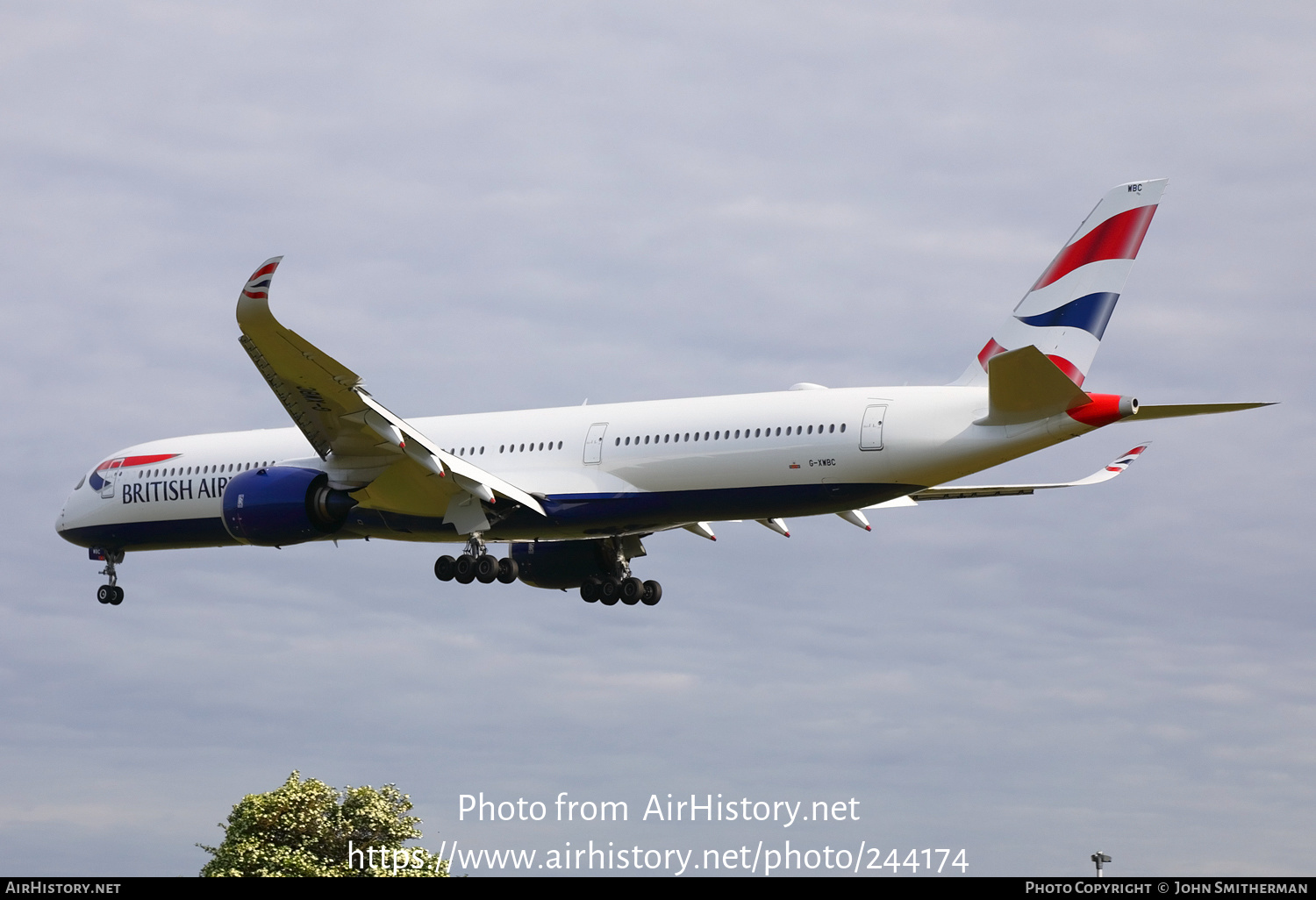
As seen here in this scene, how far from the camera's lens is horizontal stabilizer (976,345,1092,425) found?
88.7 feet

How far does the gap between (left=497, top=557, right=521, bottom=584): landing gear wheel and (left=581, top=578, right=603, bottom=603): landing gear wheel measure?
2.98 m

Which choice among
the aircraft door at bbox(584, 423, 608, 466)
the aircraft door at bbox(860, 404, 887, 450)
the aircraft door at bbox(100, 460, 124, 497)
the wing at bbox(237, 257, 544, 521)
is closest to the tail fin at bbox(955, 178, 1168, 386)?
the aircraft door at bbox(860, 404, 887, 450)

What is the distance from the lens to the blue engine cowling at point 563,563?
3738cm

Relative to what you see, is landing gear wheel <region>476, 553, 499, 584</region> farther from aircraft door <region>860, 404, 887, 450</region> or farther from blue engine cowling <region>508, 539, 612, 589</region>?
aircraft door <region>860, 404, 887, 450</region>

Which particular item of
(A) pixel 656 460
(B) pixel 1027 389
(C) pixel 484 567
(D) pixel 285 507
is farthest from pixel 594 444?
(B) pixel 1027 389

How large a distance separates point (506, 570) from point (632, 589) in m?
3.51

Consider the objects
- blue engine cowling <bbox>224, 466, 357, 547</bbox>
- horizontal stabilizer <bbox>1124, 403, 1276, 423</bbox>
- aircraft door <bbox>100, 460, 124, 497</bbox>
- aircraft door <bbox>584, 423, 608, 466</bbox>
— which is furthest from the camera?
aircraft door <bbox>100, 460, 124, 497</bbox>

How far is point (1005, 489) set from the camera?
3494 centimetres

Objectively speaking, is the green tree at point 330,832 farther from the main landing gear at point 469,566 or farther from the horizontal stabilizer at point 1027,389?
the horizontal stabilizer at point 1027,389

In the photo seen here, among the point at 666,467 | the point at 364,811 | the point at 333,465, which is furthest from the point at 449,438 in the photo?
the point at 364,811

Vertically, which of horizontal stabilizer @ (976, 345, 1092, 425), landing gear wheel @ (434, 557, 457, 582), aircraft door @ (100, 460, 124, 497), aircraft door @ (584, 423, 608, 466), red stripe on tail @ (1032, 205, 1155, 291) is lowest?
landing gear wheel @ (434, 557, 457, 582)

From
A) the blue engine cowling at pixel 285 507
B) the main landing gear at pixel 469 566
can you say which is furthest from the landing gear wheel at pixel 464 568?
the blue engine cowling at pixel 285 507

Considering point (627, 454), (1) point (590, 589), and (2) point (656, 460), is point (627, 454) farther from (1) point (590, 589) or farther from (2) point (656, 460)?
(1) point (590, 589)
